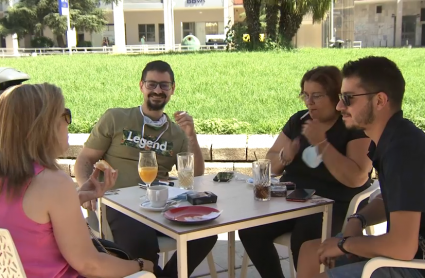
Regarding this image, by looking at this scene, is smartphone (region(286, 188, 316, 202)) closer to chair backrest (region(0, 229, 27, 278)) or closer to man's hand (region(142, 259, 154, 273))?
man's hand (region(142, 259, 154, 273))

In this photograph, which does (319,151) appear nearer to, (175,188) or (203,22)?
(175,188)

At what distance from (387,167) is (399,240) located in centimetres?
27

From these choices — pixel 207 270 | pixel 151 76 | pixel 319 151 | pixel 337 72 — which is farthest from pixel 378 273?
pixel 151 76

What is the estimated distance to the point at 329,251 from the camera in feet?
6.89

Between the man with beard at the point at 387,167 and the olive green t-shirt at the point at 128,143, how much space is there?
1.32m

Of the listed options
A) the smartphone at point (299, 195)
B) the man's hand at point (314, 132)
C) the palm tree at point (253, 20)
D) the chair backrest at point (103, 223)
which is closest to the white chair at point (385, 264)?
the smartphone at point (299, 195)

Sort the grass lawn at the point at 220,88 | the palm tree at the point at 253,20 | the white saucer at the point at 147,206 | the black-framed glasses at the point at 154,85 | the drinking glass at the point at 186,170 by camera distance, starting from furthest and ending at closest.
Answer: the palm tree at the point at 253,20
the grass lawn at the point at 220,88
the black-framed glasses at the point at 154,85
the drinking glass at the point at 186,170
the white saucer at the point at 147,206

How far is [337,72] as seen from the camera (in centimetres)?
282

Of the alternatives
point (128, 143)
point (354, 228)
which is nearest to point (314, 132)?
point (354, 228)

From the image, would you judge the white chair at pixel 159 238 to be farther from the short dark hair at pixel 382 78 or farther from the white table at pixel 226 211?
the short dark hair at pixel 382 78

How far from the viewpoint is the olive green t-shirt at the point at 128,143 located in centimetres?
309

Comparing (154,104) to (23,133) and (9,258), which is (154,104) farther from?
(9,258)

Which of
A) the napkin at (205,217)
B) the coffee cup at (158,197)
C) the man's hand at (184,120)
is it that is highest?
the man's hand at (184,120)

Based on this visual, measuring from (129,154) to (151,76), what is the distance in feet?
1.76
